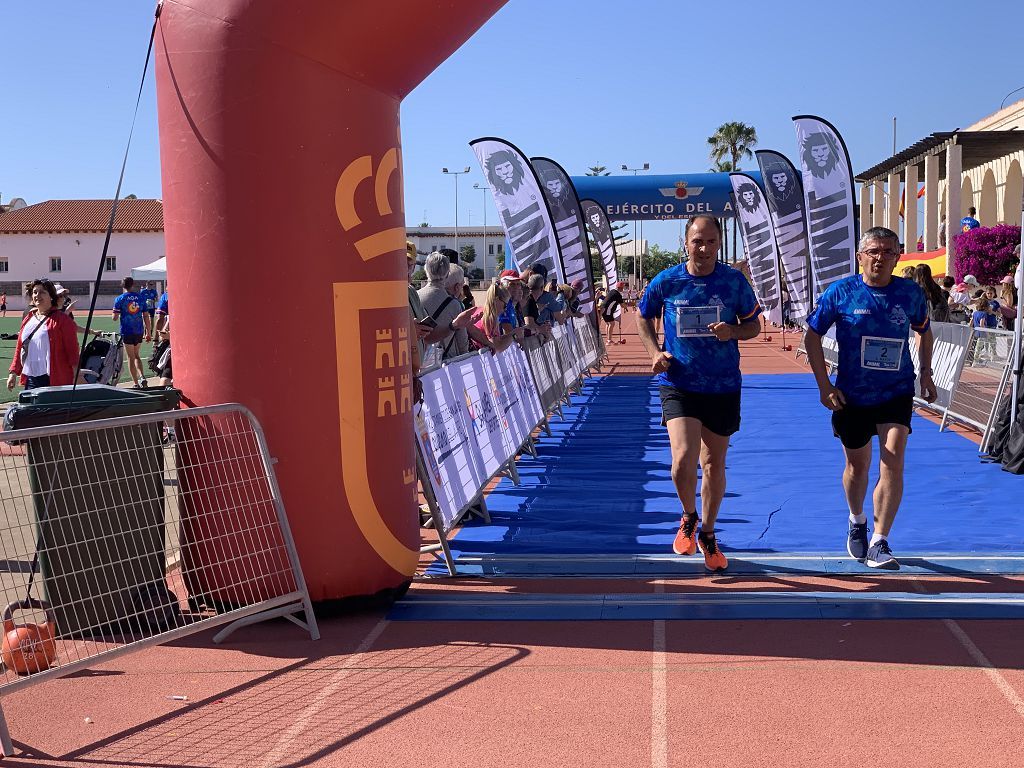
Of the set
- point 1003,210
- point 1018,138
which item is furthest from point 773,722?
point 1003,210

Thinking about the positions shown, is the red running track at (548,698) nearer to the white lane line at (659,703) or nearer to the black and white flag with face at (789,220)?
the white lane line at (659,703)

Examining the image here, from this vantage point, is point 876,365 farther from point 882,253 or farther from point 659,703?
point 659,703

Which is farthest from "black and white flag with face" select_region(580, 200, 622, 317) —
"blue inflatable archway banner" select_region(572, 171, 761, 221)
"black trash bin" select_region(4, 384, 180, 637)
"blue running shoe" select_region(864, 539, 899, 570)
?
"black trash bin" select_region(4, 384, 180, 637)

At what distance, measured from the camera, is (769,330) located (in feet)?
129

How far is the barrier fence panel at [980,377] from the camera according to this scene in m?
11.5

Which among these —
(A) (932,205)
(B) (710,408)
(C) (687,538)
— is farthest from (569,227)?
(A) (932,205)

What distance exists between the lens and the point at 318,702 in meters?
4.46

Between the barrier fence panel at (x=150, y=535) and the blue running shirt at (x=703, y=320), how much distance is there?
2.42 metres

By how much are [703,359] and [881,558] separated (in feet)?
4.81

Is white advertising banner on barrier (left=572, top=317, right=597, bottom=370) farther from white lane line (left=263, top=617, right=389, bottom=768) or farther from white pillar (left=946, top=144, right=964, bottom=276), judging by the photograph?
white pillar (left=946, top=144, right=964, bottom=276)

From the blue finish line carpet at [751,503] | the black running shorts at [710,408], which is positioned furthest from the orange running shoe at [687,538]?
the black running shorts at [710,408]

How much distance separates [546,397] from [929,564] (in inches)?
319

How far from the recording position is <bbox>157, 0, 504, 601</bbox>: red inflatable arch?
208 inches

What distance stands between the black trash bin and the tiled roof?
91845mm
